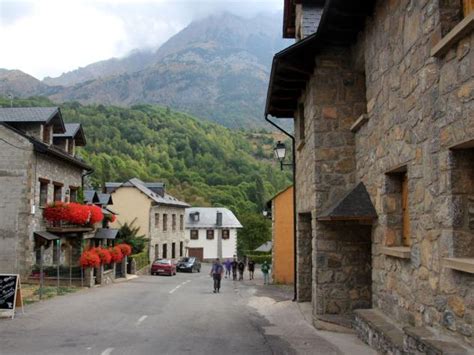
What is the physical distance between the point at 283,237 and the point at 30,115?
1323 centimetres

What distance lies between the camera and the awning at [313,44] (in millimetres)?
8047

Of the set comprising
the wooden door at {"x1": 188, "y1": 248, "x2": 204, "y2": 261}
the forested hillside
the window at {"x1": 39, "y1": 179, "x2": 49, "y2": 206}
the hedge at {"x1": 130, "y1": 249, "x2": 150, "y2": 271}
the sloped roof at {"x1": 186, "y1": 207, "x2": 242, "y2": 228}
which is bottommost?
the wooden door at {"x1": 188, "y1": 248, "x2": 204, "y2": 261}

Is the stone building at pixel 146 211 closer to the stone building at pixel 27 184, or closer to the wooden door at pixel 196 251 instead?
the wooden door at pixel 196 251

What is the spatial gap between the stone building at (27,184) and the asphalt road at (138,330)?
6264 millimetres

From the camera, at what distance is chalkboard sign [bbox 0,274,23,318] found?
12.1 metres

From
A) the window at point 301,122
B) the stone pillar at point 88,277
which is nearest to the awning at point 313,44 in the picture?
the window at point 301,122

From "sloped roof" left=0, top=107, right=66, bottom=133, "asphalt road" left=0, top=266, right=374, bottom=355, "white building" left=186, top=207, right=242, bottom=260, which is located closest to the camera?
"asphalt road" left=0, top=266, right=374, bottom=355

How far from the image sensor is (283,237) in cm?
2584

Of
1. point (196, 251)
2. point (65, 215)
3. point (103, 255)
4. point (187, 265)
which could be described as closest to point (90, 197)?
point (65, 215)

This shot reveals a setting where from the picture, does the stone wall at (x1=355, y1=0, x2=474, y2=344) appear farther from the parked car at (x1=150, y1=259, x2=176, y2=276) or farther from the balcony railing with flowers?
the parked car at (x1=150, y1=259, x2=176, y2=276)

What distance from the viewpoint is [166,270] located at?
118 ft

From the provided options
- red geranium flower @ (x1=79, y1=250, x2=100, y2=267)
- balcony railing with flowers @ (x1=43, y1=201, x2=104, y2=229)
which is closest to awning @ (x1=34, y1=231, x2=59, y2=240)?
balcony railing with flowers @ (x1=43, y1=201, x2=104, y2=229)

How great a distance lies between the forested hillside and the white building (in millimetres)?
18089

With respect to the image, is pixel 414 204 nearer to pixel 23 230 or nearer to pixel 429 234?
pixel 429 234
